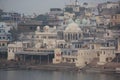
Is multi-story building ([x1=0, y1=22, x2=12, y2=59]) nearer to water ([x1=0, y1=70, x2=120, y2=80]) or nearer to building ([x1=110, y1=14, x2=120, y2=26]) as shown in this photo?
water ([x1=0, y1=70, x2=120, y2=80])

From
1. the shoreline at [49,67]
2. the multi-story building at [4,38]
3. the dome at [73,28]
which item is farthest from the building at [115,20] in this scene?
the shoreline at [49,67]

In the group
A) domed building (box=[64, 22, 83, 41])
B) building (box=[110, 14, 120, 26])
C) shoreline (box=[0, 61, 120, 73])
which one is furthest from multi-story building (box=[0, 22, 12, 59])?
building (box=[110, 14, 120, 26])

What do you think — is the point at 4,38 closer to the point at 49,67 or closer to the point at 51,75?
the point at 49,67

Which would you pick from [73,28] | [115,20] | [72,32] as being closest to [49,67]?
[72,32]

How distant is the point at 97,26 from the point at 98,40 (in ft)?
10.7

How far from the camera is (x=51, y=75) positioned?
16766mm

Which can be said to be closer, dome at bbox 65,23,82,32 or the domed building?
the domed building

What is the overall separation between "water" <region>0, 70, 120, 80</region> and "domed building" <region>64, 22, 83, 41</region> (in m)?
3.61

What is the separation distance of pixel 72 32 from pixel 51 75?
15.6 feet

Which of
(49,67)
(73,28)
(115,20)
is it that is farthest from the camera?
(115,20)

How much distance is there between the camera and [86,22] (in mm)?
23078

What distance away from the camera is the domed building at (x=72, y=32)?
2130cm

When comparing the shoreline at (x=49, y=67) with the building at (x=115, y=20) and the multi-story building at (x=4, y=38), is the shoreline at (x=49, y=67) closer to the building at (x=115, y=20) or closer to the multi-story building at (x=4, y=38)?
the multi-story building at (x=4, y=38)

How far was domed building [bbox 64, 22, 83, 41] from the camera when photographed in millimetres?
21297
